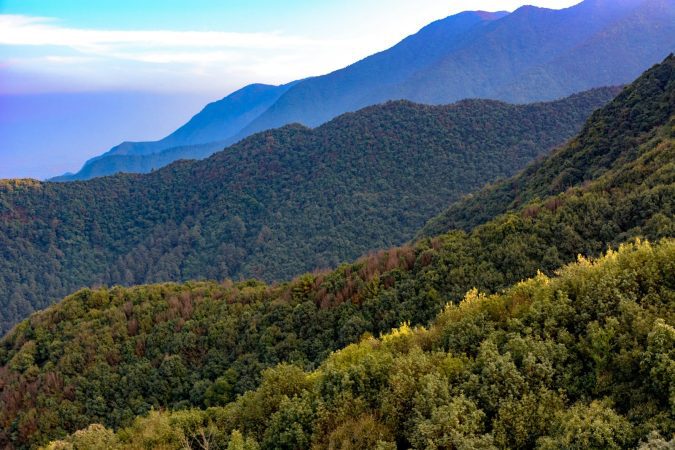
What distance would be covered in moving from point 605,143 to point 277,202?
6201 cm

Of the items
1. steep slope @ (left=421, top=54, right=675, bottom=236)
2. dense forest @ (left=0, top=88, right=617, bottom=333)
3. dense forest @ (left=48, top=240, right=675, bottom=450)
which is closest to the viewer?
dense forest @ (left=48, top=240, right=675, bottom=450)

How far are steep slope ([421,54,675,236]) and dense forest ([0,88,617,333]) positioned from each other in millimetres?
26102

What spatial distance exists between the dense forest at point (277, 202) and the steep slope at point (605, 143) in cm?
2610

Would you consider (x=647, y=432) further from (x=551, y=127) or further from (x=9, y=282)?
(x=9, y=282)

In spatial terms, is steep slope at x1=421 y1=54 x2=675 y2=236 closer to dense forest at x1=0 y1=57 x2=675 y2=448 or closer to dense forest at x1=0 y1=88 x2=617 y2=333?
dense forest at x1=0 y1=57 x2=675 y2=448

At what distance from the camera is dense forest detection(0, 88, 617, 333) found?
77562 mm

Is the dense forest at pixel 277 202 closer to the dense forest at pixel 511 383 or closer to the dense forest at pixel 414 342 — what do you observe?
the dense forest at pixel 414 342

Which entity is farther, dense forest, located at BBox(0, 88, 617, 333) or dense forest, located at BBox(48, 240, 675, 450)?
dense forest, located at BBox(0, 88, 617, 333)

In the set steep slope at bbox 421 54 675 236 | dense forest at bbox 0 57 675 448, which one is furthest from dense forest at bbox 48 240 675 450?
steep slope at bbox 421 54 675 236

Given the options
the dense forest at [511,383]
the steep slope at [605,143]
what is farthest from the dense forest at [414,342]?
the steep slope at [605,143]

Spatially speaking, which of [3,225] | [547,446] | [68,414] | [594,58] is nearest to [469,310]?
[547,446]

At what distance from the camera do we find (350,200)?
82375mm

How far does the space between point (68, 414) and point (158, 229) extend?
77373mm

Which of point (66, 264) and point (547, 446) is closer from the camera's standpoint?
point (547, 446)
